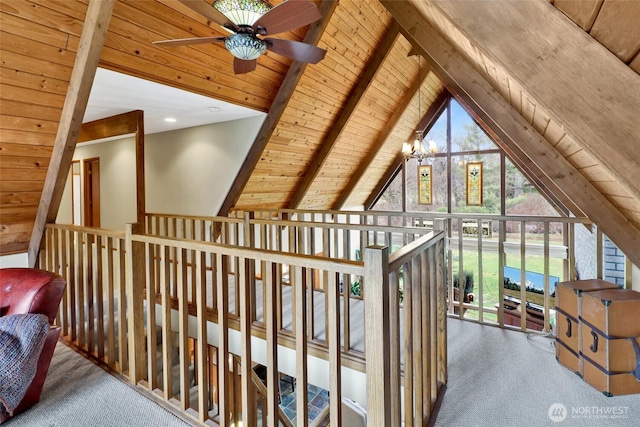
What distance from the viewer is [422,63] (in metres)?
5.22

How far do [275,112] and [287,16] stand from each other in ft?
6.74

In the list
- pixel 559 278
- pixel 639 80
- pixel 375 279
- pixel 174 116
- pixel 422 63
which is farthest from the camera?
pixel 559 278

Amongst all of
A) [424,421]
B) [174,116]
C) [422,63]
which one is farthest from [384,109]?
[424,421]

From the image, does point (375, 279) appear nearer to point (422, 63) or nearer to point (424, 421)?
point (424, 421)

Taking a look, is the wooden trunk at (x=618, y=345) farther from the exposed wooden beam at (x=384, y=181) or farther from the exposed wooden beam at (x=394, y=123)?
the exposed wooden beam at (x=384, y=181)

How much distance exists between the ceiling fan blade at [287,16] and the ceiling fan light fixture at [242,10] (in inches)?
1.9

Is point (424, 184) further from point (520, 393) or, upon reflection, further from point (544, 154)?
point (520, 393)

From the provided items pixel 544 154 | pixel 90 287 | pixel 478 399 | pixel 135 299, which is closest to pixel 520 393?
pixel 478 399

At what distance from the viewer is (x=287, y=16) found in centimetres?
181

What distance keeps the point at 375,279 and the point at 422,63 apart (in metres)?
5.17

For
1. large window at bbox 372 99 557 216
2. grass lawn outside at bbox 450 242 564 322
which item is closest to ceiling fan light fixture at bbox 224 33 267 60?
grass lawn outside at bbox 450 242 564 322

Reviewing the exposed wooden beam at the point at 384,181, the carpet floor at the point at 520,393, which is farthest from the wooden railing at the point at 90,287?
the exposed wooden beam at the point at 384,181

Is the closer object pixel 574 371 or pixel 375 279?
pixel 375 279

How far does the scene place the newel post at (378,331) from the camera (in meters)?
1.06
